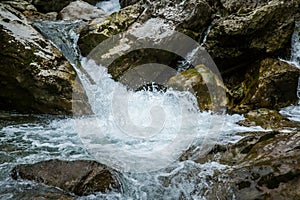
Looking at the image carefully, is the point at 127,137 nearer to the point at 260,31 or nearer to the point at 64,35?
the point at 260,31

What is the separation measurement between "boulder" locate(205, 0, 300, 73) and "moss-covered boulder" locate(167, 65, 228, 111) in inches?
43.6

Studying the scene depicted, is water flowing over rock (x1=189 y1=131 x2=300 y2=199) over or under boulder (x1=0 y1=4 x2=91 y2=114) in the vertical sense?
under

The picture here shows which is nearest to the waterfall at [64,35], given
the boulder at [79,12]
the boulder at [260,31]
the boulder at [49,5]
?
the boulder at [79,12]

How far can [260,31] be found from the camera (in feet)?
23.2

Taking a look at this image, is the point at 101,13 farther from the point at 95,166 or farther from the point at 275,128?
the point at 95,166

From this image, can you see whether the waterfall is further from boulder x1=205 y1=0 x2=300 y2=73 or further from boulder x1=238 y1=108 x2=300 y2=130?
boulder x1=238 y1=108 x2=300 y2=130

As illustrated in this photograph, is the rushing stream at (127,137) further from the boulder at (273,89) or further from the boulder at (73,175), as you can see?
the boulder at (273,89)

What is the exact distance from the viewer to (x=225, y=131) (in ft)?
17.0

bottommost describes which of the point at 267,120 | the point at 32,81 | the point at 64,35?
the point at 267,120

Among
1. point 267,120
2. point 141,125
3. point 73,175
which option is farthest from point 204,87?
point 73,175

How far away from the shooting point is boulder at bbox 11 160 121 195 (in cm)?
321

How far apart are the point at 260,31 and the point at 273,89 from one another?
4.96 ft

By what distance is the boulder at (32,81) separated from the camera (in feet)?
19.2

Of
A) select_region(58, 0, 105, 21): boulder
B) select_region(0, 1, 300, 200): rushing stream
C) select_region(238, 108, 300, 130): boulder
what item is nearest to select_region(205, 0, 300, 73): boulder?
select_region(0, 1, 300, 200): rushing stream
